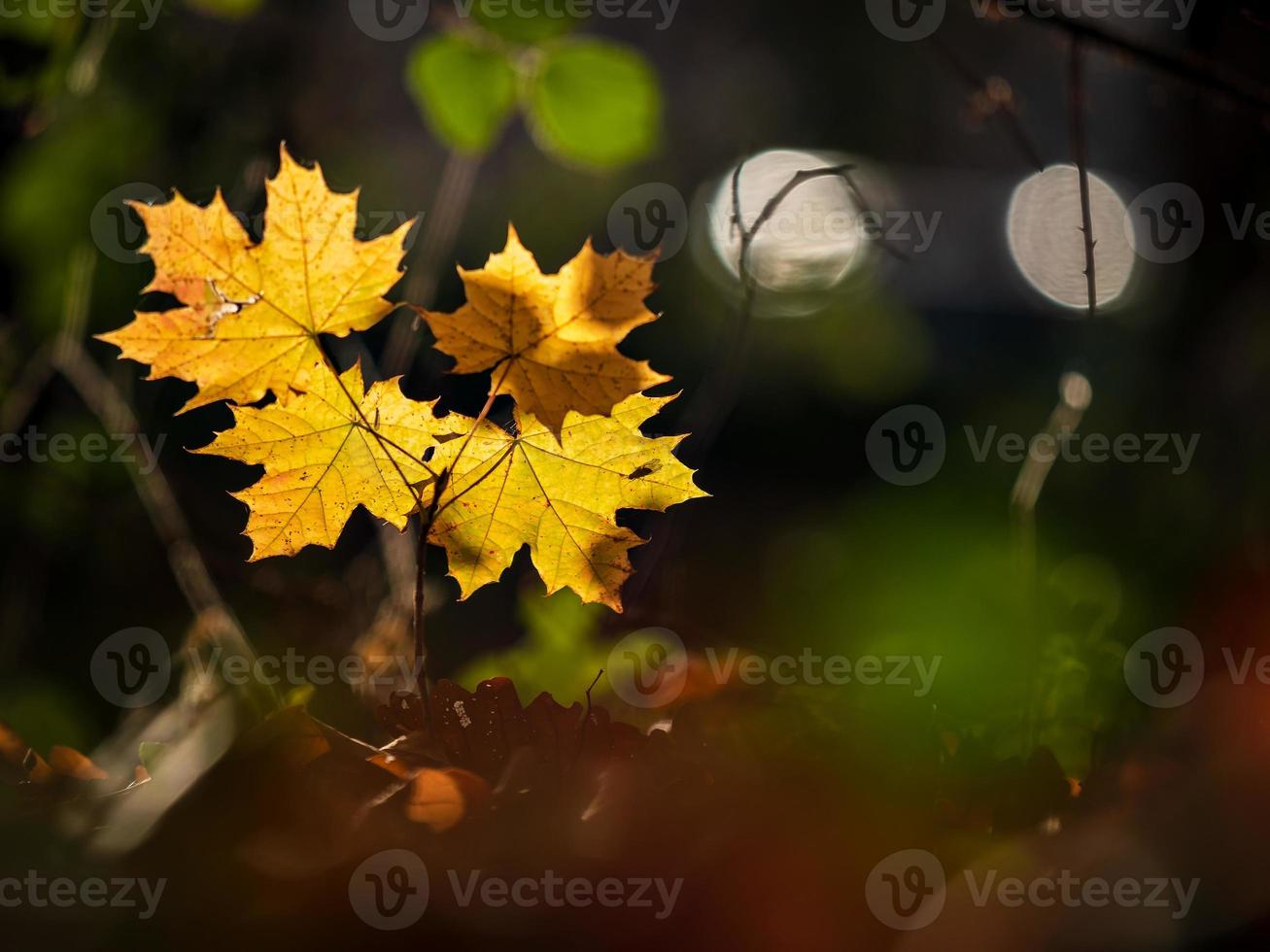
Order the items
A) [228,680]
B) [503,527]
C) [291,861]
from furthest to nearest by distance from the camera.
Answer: [228,680] < [503,527] < [291,861]

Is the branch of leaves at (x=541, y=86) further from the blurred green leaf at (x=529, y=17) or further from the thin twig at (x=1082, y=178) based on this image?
the thin twig at (x=1082, y=178)

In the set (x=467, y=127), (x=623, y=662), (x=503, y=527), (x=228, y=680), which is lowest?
(x=228, y=680)

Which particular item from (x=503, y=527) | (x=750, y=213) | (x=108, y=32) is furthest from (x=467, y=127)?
(x=750, y=213)

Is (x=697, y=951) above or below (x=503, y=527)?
below

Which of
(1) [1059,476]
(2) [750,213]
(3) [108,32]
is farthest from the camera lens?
(2) [750,213]

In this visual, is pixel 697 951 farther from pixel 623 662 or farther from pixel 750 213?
pixel 750 213

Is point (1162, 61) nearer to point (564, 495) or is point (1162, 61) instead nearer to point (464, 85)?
point (564, 495)

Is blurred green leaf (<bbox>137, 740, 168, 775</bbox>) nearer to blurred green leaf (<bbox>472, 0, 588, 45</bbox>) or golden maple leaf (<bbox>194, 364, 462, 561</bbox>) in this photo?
golden maple leaf (<bbox>194, 364, 462, 561</bbox>)

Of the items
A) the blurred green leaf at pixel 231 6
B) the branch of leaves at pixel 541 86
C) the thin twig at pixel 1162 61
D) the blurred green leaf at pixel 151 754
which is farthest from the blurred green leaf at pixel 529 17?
the blurred green leaf at pixel 151 754
